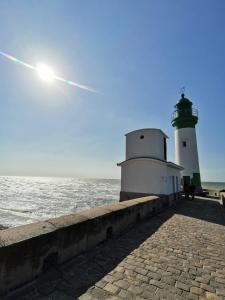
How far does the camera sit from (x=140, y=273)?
3.84 m

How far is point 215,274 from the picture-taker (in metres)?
3.96

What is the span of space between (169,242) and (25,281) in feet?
14.0

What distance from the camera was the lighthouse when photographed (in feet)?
77.8

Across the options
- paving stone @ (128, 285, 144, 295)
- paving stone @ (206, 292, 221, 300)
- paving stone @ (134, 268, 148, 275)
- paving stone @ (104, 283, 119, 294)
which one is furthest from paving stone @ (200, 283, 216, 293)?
paving stone @ (104, 283, 119, 294)

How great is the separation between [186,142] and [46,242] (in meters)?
24.1

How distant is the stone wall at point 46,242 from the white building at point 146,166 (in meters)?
8.52

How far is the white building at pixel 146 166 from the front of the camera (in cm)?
1418

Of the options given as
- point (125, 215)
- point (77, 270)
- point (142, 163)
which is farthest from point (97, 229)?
point (142, 163)

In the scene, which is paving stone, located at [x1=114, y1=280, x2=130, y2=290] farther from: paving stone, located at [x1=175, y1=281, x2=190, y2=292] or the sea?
the sea

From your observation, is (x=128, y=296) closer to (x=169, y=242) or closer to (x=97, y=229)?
(x=97, y=229)

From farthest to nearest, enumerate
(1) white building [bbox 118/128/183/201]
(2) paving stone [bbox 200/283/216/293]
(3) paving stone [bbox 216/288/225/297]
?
1. (1) white building [bbox 118/128/183/201]
2. (2) paving stone [bbox 200/283/216/293]
3. (3) paving stone [bbox 216/288/225/297]

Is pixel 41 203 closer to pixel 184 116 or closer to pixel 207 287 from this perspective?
pixel 184 116

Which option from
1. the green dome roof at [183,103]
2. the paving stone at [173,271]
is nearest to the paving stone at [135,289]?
the paving stone at [173,271]

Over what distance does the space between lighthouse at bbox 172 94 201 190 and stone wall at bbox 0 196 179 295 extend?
20.2 metres
